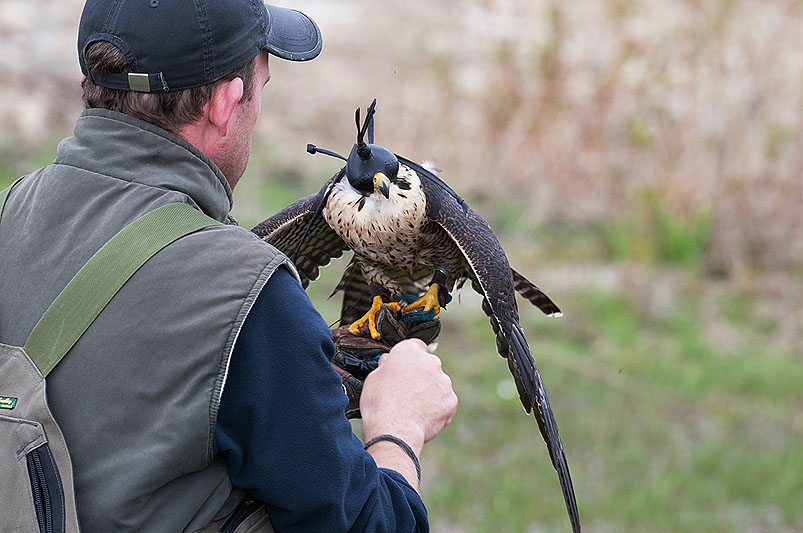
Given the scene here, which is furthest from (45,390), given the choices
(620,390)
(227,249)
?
(620,390)

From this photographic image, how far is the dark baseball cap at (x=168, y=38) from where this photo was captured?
162 cm

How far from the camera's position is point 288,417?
1.53m

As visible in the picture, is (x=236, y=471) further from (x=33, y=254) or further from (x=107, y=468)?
(x=33, y=254)

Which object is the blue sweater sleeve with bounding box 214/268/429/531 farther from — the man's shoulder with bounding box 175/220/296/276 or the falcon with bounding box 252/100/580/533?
the falcon with bounding box 252/100/580/533

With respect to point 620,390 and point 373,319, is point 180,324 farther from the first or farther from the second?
point 620,390

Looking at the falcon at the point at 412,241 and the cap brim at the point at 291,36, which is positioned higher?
the cap brim at the point at 291,36

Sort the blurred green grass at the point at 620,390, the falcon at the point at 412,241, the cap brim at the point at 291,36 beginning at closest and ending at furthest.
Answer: the cap brim at the point at 291,36 → the falcon at the point at 412,241 → the blurred green grass at the point at 620,390

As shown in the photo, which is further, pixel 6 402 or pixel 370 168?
pixel 370 168

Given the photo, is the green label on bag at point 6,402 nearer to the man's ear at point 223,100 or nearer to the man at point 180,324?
the man at point 180,324

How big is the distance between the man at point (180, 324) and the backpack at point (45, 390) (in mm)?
23

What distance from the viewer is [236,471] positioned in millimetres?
1558

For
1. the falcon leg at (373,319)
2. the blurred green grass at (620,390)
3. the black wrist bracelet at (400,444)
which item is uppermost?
the black wrist bracelet at (400,444)

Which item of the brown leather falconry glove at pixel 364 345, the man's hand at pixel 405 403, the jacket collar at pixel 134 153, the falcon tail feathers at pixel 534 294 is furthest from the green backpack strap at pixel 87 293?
the falcon tail feathers at pixel 534 294

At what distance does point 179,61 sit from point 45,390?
605 mm
